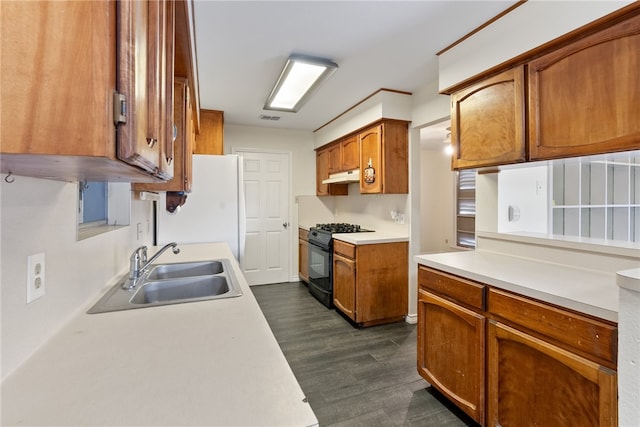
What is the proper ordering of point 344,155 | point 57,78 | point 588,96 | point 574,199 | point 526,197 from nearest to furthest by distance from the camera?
1. point 57,78
2. point 588,96
3. point 526,197
4. point 574,199
5. point 344,155

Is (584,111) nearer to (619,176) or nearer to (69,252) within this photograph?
(619,176)

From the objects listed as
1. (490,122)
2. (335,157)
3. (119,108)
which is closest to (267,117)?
(335,157)

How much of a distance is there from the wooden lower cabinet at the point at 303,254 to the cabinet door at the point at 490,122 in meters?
2.67

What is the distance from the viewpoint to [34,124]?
396 mm

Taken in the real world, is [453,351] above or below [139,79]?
below

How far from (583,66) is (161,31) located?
1762 mm

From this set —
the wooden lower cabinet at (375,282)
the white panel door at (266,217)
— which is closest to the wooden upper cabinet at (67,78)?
the wooden lower cabinet at (375,282)

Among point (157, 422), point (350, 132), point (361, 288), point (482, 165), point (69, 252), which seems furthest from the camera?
point (350, 132)

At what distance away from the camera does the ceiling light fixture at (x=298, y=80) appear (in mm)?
2309

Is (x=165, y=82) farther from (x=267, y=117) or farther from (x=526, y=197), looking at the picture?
(x=267, y=117)

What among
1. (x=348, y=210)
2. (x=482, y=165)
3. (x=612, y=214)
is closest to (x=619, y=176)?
(x=612, y=214)

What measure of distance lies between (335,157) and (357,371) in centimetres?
270

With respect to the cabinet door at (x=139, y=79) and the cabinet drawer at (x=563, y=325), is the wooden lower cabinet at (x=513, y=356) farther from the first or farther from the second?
the cabinet door at (x=139, y=79)

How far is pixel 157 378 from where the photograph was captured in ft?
2.37
